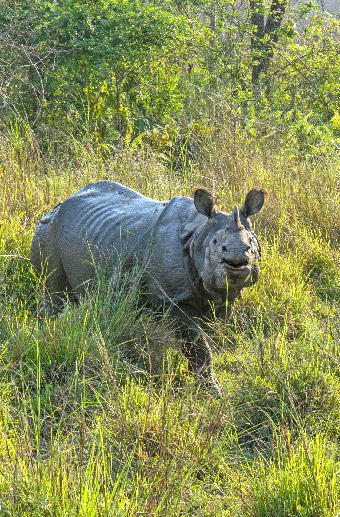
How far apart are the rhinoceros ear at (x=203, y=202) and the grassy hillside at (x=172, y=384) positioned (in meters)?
0.61

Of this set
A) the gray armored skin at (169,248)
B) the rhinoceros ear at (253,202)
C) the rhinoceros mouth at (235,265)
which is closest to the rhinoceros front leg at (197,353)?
the gray armored skin at (169,248)

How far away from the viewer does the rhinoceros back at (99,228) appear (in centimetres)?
454

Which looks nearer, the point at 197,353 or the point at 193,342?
the point at 193,342

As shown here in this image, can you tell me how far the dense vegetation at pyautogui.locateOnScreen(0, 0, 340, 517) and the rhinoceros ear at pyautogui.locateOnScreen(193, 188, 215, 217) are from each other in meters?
0.34

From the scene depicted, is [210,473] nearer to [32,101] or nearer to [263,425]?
[263,425]

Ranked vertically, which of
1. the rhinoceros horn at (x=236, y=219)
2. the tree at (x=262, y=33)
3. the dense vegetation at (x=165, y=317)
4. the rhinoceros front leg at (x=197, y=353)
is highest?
the tree at (x=262, y=33)

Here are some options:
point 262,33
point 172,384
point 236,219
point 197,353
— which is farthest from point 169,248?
point 262,33

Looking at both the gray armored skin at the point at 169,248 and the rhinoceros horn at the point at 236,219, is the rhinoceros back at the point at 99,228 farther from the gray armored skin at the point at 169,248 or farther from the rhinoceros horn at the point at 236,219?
the rhinoceros horn at the point at 236,219

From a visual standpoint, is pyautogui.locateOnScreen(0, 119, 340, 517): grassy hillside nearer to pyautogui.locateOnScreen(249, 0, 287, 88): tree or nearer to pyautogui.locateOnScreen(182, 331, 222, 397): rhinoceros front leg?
pyautogui.locateOnScreen(182, 331, 222, 397): rhinoceros front leg

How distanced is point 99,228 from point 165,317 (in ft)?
3.03

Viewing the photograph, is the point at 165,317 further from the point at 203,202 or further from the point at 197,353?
the point at 203,202

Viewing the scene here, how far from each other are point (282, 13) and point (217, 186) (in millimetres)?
6958

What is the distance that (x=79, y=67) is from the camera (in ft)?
30.9

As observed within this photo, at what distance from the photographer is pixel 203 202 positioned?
400 centimetres
